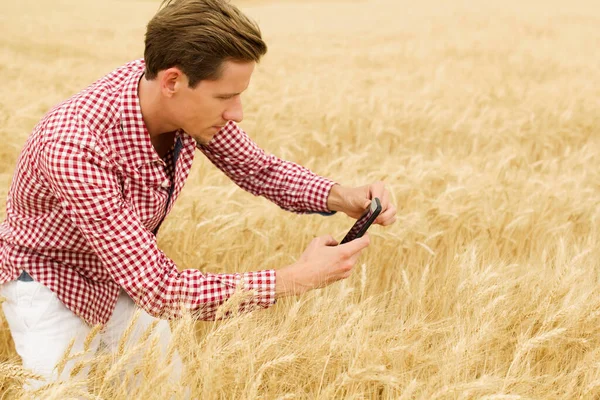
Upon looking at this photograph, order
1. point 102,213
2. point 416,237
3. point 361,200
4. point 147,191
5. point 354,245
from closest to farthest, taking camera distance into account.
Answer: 1. point 102,213
2. point 354,245
3. point 147,191
4. point 361,200
5. point 416,237

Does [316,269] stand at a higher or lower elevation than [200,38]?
lower

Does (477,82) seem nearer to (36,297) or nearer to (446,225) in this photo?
(446,225)

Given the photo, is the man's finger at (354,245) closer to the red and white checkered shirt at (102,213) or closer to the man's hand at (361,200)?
the red and white checkered shirt at (102,213)

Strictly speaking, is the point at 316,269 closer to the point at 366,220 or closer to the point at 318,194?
the point at 366,220

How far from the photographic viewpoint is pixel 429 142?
489 centimetres

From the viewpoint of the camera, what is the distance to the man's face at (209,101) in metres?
1.74

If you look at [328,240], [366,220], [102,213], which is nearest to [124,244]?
[102,213]

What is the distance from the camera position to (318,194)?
2201 mm

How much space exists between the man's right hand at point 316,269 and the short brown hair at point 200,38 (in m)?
0.52

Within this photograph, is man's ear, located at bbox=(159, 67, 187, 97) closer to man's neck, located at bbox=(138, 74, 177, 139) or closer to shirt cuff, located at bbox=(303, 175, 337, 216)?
man's neck, located at bbox=(138, 74, 177, 139)

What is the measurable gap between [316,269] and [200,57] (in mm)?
608

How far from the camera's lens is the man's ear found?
172 centimetres

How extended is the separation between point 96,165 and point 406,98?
4.72m

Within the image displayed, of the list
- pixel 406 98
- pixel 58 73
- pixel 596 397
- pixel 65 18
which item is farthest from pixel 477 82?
pixel 65 18
